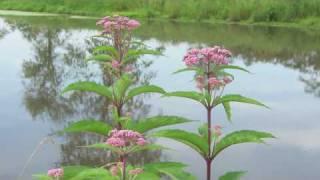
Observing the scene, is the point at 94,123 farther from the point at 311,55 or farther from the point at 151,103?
the point at 311,55

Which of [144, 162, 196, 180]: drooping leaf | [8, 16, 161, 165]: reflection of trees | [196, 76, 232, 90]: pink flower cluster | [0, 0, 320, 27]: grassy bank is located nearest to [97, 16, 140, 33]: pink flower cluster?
[196, 76, 232, 90]: pink flower cluster

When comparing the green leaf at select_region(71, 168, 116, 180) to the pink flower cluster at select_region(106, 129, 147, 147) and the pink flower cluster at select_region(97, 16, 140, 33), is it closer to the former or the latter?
the pink flower cluster at select_region(106, 129, 147, 147)

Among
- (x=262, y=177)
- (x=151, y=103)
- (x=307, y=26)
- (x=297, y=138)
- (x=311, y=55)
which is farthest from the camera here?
(x=307, y=26)

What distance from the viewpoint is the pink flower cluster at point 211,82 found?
9.67 ft

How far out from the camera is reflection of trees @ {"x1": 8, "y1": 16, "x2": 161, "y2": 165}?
6.18 m

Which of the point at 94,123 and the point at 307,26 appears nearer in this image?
the point at 94,123

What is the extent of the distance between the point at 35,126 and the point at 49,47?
6.34 meters

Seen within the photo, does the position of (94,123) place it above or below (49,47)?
above

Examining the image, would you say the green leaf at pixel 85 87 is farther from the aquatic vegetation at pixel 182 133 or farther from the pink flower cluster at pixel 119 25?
the pink flower cluster at pixel 119 25

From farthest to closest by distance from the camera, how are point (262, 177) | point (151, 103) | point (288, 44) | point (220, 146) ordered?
point (288, 44)
point (151, 103)
point (262, 177)
point (220, 146)

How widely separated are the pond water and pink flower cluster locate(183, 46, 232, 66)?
49.6 inches

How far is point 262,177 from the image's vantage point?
18.7 ft

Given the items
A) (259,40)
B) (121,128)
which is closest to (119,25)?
(121,128)

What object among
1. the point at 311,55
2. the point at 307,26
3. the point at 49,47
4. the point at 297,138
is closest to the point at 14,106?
the point at 297,138
